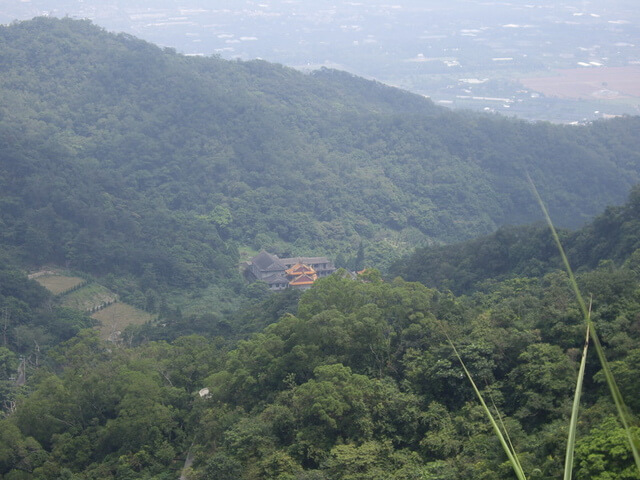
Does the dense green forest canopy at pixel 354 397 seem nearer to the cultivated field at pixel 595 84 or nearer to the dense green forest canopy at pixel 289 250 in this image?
the dense green forest canopy at pixel 289 250

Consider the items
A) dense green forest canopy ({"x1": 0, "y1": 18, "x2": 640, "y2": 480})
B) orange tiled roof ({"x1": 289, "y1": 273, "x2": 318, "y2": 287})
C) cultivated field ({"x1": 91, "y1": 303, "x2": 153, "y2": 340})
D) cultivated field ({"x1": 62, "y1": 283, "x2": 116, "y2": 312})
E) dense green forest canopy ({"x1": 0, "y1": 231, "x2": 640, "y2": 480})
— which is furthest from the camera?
orange tiled roof ({"x1": 289, "y1": 273, "x2": 318, "y2": 287})

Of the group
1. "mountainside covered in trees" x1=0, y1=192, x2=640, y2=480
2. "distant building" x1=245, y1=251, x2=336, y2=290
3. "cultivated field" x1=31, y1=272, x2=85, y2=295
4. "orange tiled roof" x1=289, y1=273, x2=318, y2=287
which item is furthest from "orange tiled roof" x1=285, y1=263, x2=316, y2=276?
"mountainside covered in trees" x1=0, y1=192, x2=640, y2=480

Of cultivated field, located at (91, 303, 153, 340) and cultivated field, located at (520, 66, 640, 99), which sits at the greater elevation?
cultivated field, located at (520, 66, 640, 99)

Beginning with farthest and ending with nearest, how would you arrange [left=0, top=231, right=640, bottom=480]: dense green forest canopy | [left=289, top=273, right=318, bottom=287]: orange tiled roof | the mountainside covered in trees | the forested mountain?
1. [left=289, top=273, right=318, bottom=287]: orange tiled roof
2. the forested mountain
3. [left=0, top=231, right=640, bottom=480]: dense green forest canopy
4. the mountainside covered in trees

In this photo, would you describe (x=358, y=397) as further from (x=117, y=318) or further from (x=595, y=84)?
(x=595, y=84)

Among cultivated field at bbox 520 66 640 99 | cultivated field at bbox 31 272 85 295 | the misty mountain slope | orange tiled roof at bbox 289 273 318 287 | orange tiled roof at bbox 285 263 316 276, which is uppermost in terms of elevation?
cultivated field at bbox 520 66 640 99

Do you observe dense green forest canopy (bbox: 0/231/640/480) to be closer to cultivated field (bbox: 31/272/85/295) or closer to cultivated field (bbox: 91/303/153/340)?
cultivated field (bbox: 91/303/153/340)

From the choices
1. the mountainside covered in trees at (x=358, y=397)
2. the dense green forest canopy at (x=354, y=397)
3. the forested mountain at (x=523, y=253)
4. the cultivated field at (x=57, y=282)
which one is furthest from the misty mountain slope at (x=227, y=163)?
the dense green forest canopy at (x=354, y=397)
